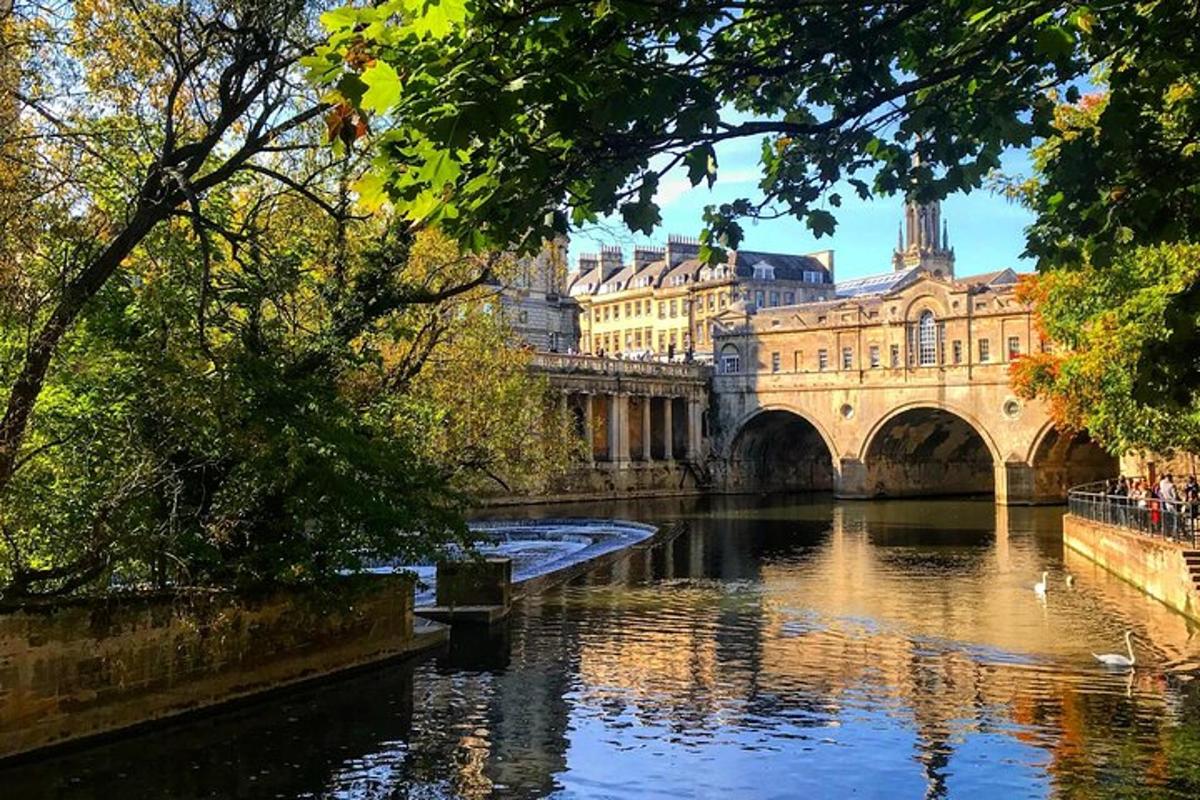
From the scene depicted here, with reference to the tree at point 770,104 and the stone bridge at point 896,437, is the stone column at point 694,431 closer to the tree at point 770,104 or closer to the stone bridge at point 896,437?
the stone bridge at point 896,437

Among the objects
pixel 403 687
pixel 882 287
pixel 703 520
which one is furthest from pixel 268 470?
pixel 882 287

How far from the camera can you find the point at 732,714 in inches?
564

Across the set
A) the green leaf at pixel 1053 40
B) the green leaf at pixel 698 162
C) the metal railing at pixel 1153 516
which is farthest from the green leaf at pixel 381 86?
the metal railing at pixel 1153 516

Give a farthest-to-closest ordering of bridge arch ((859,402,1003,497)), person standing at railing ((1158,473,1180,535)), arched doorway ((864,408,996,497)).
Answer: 1. arched doorway ((864,408,996,497))
2. bridge arch ((859,402,1003,497))
3. person standing at railing ((1158,473,1180,535))

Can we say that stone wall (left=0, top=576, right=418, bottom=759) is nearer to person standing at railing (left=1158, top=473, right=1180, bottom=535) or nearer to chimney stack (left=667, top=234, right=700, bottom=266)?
person standing at railing (left=1158, top=473, right=1180, bottom=535)

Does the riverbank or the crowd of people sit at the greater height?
the crowd of people

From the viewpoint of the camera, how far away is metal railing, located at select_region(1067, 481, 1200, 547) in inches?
975

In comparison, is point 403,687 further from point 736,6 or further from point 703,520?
point 703,520

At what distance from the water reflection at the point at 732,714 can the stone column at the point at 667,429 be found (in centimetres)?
5061

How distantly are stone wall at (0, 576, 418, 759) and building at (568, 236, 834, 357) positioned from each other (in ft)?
303

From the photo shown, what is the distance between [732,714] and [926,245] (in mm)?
134672

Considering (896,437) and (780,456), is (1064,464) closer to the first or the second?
(896,437)

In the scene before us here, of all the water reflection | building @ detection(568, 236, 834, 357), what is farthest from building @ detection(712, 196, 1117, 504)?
the water reflection

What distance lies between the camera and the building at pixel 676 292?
11356 cm
